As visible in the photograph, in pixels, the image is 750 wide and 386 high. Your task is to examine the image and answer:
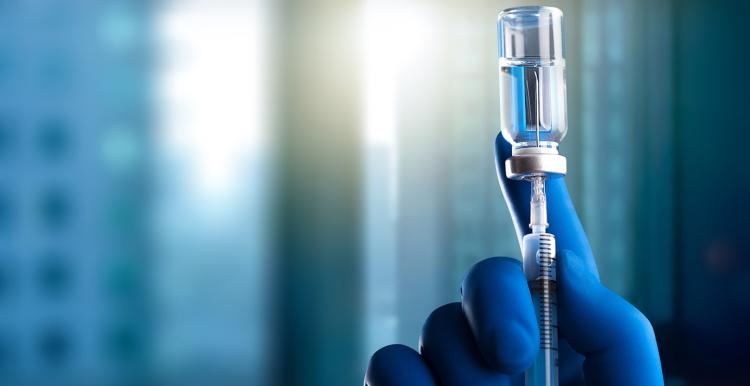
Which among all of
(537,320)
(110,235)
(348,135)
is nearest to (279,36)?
(348,135)

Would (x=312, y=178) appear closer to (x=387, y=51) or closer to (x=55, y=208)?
(x=387, y=51)

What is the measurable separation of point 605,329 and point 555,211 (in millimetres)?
150

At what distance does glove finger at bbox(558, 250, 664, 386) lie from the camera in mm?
828

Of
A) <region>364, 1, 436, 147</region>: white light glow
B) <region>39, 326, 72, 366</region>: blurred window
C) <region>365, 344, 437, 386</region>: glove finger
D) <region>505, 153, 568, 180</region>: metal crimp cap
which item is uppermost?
<region>364, 1, 436, 147</region>: white light glow

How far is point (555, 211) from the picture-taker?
0.92 metres

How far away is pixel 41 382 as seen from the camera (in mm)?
2531

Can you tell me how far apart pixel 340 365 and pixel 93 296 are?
2.53 ft

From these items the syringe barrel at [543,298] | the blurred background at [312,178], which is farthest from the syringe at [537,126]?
the blurred background at [312,178]

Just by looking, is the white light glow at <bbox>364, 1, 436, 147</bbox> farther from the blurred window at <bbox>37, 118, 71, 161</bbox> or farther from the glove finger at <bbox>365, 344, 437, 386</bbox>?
the glove finger at <bbox>365, 344, 437, 386</bbox>

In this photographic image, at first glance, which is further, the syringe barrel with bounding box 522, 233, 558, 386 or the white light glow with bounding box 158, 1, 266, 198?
the white light glow with bounding box 158, 1, 266, 198

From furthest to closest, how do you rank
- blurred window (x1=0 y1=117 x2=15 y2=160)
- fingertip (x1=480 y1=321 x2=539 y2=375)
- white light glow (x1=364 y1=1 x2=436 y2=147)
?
white light glow (x1=364 y1=1 x2=436 y2=147) → blurred window (x1=0 y1=117 x2=15 y2=160) → fingertip (x1=480 y1=321 x2=539 y2=375)

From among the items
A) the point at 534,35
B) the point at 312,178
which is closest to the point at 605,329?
the point at 534,35

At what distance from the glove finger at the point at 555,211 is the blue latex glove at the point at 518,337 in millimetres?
27

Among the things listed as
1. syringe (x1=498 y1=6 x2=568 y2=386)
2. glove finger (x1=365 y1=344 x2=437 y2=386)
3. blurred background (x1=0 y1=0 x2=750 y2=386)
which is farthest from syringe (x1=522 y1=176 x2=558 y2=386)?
blurred background (x1=0 y1=0 x2=750 y2=386)
